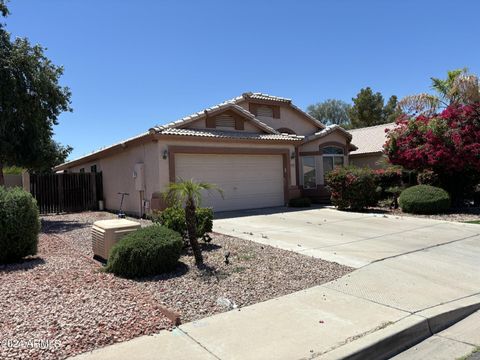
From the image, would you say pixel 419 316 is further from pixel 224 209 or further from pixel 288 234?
pixel 224 209

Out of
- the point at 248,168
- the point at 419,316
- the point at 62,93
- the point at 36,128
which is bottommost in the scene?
the point at 419,316

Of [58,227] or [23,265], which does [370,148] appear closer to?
[58,227]

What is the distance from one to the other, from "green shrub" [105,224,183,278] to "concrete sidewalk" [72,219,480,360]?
1925 millimetres

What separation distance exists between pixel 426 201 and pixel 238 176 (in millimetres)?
7251

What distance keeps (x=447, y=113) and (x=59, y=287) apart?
1534 centimetres

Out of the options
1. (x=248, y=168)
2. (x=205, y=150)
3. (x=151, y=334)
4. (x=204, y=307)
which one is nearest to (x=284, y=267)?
(x=204, y=307)

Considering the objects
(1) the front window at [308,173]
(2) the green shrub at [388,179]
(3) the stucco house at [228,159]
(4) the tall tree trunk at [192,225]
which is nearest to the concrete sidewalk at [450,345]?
(4) the tall tree trunk at [192,225]

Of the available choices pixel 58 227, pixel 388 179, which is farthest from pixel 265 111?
pixel 58 227

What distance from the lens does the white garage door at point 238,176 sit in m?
15.9

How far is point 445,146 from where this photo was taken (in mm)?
15586

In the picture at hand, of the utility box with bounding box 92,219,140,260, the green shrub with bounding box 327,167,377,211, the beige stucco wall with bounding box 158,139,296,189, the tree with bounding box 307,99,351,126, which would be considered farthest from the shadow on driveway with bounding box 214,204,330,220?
the tree with bounding box 307,99,351,126

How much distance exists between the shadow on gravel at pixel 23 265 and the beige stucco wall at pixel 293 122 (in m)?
15.8

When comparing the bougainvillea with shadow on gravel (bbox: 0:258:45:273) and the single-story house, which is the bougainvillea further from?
shadow on gravel (bbox: 0:258:45:273)

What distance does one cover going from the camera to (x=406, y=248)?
8.95m
